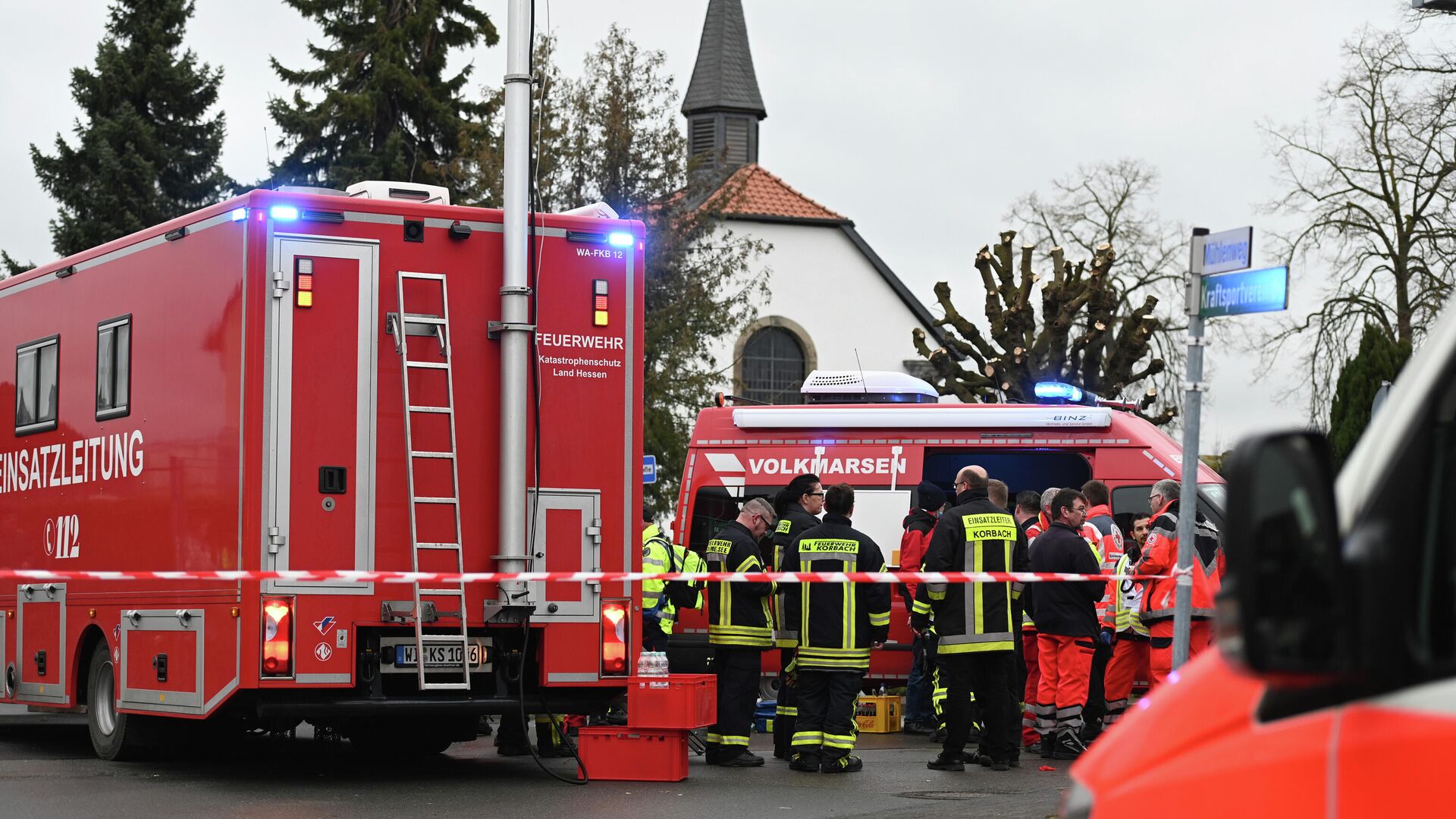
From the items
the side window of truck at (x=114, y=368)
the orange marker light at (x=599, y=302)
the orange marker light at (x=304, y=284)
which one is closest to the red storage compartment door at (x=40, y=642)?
the side window of truck at (x=114, y=368)

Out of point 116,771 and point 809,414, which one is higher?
point 809,414

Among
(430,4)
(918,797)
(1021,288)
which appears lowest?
(918,797)

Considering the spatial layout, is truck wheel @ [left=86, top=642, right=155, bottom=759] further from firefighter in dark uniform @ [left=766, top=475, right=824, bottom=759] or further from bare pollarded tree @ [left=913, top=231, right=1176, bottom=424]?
bare pollarded tree @ [left=913, top=231, right=1176, bottom=424]

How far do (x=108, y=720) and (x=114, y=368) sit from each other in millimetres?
2112

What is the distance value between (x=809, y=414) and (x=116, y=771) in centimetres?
658

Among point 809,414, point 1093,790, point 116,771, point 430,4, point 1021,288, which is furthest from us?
point 430,4

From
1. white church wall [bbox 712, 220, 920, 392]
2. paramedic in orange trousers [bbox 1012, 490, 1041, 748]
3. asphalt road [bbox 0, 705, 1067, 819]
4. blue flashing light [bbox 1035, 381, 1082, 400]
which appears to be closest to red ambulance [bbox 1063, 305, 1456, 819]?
asphalt road [bbox 0, 705, 1067, 819]

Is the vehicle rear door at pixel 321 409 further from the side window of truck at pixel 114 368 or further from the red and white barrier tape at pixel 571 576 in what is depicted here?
the side window of truck at pixel 114 368

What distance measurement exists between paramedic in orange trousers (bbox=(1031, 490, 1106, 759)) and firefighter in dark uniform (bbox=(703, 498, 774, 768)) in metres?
1.83

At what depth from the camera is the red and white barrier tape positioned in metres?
9.61

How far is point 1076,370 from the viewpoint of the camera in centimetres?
3494

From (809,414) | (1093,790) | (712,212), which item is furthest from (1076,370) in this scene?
(1093,790)

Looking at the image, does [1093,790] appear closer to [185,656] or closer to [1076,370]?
[185,656]

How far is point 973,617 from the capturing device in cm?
1130
